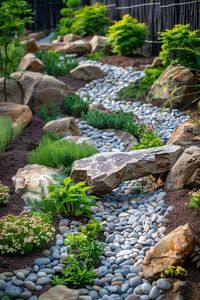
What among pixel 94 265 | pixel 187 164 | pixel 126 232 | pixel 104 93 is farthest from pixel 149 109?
pixel 94 265

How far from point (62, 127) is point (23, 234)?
134 inches

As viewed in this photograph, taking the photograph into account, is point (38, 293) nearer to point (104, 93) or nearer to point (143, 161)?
point (143, 161)

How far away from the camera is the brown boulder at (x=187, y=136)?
5.89 metres

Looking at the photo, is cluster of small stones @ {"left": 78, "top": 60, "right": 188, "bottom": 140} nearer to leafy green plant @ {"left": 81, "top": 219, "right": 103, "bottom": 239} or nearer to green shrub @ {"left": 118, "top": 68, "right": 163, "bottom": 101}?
green shrub @ {"left": 118, "top": 68, "right": 163, "bottom": 101}

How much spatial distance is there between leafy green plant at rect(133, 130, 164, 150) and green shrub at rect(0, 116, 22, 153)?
1.67 metres

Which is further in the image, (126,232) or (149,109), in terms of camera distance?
(149,109)

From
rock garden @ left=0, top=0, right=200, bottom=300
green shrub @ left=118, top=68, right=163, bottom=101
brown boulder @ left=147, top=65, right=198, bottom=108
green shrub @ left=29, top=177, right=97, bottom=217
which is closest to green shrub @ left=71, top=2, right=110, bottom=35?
rock garden @ left=0, top=0, right=200, bottom=300

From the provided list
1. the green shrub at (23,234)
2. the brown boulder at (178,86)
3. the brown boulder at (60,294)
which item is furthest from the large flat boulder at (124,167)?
the brown boulder at (178,86)

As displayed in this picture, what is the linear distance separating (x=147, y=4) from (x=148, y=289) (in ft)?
28.8

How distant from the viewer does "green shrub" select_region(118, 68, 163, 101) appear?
30.2 feet

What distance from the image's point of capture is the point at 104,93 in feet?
32.7

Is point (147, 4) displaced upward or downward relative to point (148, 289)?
upward

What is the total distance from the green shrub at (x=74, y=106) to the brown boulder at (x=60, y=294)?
17.0ft

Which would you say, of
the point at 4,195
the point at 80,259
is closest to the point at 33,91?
the point at 4,195
